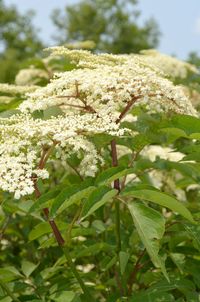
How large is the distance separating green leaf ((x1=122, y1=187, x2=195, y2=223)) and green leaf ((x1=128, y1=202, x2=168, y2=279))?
4 centimetres

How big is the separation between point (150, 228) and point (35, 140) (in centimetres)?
59

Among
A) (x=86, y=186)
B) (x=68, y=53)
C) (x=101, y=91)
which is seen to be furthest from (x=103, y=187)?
(x=68, y=53)

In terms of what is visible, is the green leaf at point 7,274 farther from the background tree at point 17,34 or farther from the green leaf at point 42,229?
the background tree at point 17,34

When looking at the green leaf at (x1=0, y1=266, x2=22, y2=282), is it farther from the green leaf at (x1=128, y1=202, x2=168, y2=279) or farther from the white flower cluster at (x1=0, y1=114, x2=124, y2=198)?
the green leaf at (x1=128, y1=202, x2=168, y2=279)

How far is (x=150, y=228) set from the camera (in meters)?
1.89

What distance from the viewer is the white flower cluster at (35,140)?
6.68ft

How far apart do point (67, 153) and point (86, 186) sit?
27 centimetres

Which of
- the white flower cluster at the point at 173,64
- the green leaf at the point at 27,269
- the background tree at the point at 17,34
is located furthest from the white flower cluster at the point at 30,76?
the background tree at the point at 17,34

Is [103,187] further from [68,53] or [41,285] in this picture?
[41,285]

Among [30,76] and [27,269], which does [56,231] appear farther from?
[30,76]

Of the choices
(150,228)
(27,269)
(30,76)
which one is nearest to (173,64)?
(30,76)

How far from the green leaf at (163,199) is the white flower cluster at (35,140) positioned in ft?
0.94

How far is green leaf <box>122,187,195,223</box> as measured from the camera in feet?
6.20

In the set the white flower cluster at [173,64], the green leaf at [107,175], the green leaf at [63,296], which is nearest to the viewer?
the green leaf at [107,175]
